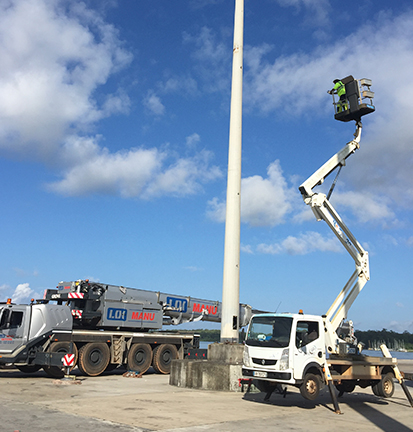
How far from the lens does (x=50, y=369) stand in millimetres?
16859

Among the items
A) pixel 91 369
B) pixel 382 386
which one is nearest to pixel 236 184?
pixel 382 386

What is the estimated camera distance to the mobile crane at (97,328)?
53.9 feet

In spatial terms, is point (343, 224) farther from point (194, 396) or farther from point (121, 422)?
point (121, 422)

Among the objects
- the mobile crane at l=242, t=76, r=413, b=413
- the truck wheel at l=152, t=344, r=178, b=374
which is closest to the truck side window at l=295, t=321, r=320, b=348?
the mobile crane at l=242, t=76, r=413, b=413

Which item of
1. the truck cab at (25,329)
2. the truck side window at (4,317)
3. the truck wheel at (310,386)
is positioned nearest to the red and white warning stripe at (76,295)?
the truck cab at (25,329)

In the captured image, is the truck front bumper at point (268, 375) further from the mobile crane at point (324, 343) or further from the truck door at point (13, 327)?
the truck door at point (13, 327)

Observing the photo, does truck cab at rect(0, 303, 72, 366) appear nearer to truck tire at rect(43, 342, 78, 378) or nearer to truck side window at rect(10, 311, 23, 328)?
truck side window at rect(10, 311, 23, 328)

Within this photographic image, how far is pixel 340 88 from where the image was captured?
15555 mm

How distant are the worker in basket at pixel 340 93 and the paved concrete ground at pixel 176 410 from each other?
368 inches

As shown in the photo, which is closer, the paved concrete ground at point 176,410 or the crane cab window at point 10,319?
the paved concrete ground at point 176,410

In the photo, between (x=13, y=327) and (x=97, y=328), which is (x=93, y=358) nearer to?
(x=97, y=328)

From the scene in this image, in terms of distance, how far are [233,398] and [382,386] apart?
4.45 meters

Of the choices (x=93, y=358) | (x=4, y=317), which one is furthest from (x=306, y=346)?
(x=4, y=317)

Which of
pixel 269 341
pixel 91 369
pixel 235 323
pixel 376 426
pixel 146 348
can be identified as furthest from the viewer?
pixel 146 348
